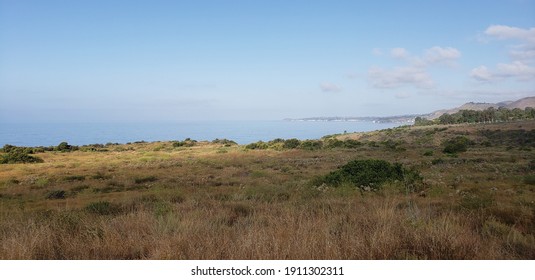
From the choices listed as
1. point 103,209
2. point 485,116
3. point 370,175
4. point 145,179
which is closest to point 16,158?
point 145,179

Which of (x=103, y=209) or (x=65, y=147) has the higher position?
(x=65, y=147)

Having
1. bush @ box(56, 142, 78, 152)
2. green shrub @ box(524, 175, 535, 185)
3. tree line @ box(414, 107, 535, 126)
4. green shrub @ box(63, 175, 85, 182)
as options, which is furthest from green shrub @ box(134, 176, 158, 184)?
tree line @ box(414, 107, 535, 126)

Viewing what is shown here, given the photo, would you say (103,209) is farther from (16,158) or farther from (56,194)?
(16,158)

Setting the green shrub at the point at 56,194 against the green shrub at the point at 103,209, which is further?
the green shrub at the point at 56,194

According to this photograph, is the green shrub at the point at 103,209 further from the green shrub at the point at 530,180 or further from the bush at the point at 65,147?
the bush at the point at 65,147

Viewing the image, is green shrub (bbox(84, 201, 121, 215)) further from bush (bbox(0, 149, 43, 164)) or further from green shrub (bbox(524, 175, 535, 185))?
bush (bbox(0, 149, 43, 164))

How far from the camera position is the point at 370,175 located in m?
14.9

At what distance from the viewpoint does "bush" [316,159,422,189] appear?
1440 cm

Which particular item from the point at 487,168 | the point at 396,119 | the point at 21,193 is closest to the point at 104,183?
the point at 21,193

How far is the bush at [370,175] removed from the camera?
14.4 metres

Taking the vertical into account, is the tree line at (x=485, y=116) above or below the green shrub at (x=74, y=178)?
above

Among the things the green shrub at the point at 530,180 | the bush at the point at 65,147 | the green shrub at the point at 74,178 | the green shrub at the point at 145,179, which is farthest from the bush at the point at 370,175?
the bush at the point at 65,147
